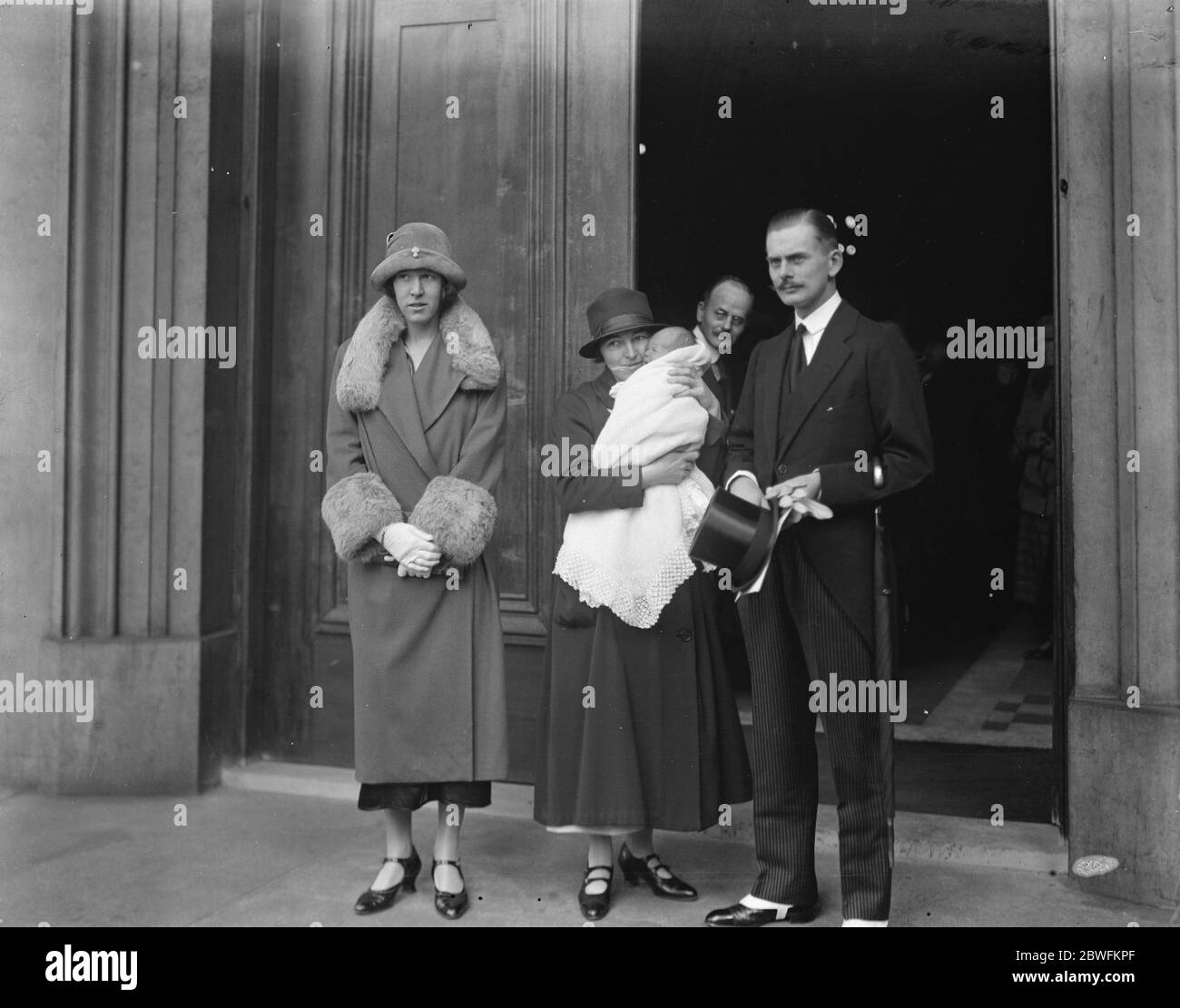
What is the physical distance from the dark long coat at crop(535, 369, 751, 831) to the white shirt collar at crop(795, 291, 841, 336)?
0.66 m

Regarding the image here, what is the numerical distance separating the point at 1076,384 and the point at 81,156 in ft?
12.2

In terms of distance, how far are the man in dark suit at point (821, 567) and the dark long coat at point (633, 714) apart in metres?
0.21

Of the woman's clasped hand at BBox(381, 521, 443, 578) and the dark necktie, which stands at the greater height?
the dark necktie

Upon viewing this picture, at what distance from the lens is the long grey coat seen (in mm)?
3549

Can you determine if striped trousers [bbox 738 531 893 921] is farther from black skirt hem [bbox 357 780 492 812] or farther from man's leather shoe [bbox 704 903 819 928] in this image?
black skirt hem [bbox 357 780 492 812]

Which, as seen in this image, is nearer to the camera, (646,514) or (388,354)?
(646,514)

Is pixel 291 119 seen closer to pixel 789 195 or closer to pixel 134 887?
pixel 134 887

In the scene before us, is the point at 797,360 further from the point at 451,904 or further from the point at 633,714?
the point at 451,904

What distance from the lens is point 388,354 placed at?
364 cm

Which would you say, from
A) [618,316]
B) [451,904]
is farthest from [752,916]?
[618,316]

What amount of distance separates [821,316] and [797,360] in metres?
0.14

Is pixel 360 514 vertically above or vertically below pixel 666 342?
below

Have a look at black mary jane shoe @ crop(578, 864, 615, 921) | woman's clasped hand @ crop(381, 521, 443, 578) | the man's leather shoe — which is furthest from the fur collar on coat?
the man's leather shoe

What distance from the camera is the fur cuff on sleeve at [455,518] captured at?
3469 mm
